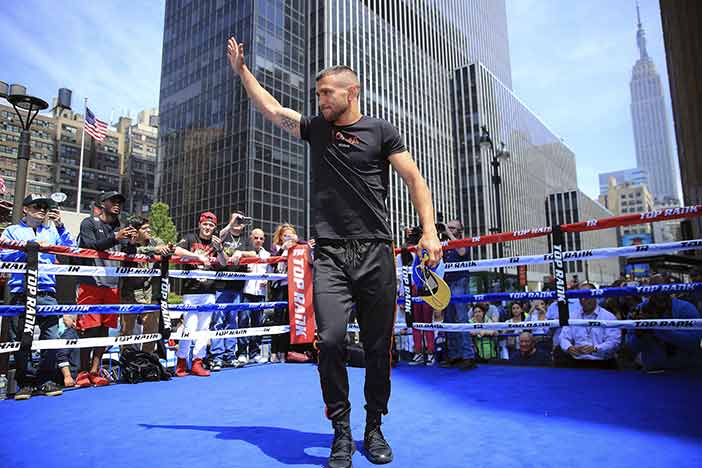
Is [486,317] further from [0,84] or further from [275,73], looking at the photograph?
[275,73]

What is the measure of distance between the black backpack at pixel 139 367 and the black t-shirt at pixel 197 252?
0.95 m

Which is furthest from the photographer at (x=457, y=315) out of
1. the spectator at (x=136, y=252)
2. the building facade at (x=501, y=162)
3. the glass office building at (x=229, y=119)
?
the building facade at (x=501, y=162)

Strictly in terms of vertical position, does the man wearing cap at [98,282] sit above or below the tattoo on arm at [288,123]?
below

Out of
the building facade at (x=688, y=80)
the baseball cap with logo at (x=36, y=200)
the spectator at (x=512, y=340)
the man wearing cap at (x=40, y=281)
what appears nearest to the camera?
the man wearing cap at (x=40, y=281)

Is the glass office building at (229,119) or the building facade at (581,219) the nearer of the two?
the glass office building at (229,119)

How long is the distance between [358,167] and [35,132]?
96282 millimetres

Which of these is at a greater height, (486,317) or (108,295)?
(108,295)

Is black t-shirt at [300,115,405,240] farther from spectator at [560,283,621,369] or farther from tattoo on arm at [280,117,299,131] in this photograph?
spectator at [560,283,621,369]

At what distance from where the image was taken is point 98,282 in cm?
468

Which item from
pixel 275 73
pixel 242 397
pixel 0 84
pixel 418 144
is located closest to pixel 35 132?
pixel 275 73

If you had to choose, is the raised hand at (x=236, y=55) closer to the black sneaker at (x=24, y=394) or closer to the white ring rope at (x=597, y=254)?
the white ring rope at (x=597, y=254)

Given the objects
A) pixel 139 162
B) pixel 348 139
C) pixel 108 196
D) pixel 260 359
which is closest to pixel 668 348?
pixel 348 139

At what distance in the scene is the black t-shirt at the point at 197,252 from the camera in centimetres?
547

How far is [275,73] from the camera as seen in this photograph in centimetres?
4231
